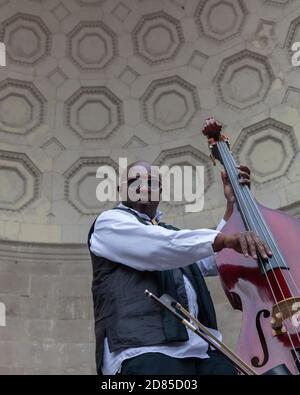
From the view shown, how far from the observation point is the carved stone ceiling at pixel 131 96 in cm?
662

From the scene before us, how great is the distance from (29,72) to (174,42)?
1.52m

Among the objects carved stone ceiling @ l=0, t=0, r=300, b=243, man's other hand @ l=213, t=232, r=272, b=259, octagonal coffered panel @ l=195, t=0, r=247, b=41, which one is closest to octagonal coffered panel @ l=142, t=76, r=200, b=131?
carved stone ceiling @ l=0, t=0, r=300, b=243

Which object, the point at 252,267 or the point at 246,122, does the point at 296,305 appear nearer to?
the point at 252,267

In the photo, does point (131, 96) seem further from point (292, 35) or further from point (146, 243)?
point (146, 243)

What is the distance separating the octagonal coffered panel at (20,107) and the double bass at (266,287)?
175 inches

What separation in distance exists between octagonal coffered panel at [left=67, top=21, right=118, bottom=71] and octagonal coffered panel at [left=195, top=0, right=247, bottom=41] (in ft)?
3.09

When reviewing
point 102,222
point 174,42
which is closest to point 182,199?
point 174,42

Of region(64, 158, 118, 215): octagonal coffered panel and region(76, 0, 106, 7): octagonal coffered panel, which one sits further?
region(76, 0, 106, 7): octagonal coffered panel

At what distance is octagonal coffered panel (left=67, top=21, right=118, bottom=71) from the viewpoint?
736 cm

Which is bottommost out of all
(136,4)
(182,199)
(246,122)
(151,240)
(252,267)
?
(252,267)

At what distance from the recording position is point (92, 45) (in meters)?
7.41

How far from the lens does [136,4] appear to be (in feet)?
24.3

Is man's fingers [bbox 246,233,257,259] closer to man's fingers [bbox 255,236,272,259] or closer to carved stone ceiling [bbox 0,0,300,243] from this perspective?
man's fingers [bbox 255,236,272,259]

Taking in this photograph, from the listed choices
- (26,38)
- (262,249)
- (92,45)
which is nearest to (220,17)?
(92,45)
